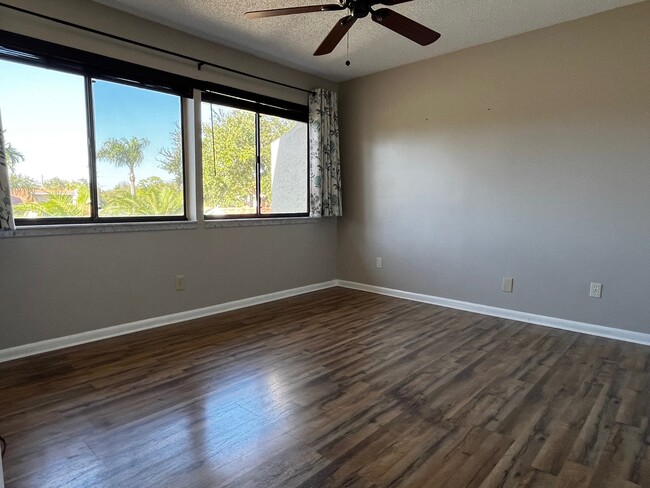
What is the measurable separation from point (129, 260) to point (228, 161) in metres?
1.40

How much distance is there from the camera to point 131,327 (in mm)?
3252

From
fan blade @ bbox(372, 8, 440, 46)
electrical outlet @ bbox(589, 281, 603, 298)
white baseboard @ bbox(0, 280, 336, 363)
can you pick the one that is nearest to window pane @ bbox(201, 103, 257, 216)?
white baseboard @ bbox(0, 280, 336, 363)

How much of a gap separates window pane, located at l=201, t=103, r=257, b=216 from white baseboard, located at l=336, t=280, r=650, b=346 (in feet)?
6.38

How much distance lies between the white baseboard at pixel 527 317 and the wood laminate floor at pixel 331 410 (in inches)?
4.7

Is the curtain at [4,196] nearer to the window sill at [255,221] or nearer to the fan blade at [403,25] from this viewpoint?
the window sill at [255,221]

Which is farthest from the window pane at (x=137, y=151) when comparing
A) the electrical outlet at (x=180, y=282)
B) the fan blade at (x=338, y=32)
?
the fan blade at (x=338, y=32)

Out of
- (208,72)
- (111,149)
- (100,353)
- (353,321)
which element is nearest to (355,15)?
(208,72)

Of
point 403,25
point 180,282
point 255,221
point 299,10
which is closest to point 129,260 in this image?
point 180,282

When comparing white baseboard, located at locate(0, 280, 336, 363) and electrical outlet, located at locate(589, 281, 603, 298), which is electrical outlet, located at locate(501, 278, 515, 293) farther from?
white baseboard, located at locate(0, 280, 336, 363)

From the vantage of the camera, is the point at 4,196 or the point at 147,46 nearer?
the point at 4,196

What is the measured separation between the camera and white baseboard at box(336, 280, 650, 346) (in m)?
3.13

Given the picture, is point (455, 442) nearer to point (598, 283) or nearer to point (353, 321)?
point (353, 321)

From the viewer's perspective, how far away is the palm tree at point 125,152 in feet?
10.2

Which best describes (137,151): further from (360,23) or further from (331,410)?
(331,410)
